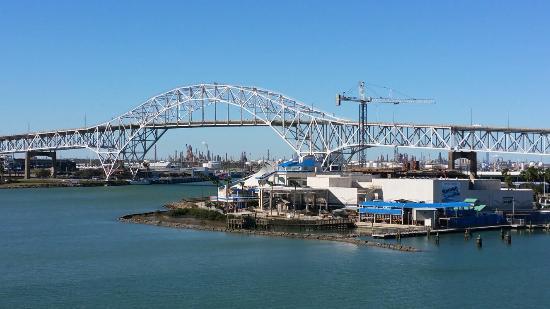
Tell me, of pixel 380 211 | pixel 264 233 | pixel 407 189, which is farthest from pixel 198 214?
pixel 407 189

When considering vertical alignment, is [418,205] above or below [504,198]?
below

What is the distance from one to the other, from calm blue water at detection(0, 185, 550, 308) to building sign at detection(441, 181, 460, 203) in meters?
5.26

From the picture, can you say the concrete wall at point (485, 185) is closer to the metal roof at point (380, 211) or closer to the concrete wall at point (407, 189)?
the concrete wall at point (407, 189)

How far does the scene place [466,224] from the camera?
1449 inches

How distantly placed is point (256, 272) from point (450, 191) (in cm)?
1804

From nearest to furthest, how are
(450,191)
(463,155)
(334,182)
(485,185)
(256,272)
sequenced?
1. (256,272)
2. (450,191)
3. (485,185)
4. (334,182)
5. (463,155)

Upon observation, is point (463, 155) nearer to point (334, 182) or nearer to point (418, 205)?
point (334, 182)

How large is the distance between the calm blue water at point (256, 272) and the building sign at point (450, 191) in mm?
5255

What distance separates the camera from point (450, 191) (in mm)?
40031

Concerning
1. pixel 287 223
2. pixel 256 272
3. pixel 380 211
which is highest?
pixel 380 211

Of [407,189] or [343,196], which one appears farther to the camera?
[343,196]

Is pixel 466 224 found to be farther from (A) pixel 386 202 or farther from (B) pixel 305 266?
(B) pixel 305 266

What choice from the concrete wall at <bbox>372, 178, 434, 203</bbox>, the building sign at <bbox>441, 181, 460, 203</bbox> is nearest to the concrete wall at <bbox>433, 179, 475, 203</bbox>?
the building sign at <bbox>441, 181, 460, 203</bbox>

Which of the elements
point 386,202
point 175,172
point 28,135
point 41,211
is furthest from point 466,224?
point 175,172
